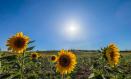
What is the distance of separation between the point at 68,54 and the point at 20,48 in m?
1.30

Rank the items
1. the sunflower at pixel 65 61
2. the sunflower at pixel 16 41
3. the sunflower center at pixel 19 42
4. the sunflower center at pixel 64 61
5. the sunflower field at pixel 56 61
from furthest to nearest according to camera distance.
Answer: the sunflower at pixel 16 41 → the sunflower center at pixel 19 42 → the sunflower center at pixel 64 61 → the sunflower at pixel 65 61 → the sunflower field at pixel 56 61

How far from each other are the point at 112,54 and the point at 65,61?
4.55ft

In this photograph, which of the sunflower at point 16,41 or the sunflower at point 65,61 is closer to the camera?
the sunflower at point 65,61

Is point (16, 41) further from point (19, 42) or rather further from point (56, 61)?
point (56, 61)

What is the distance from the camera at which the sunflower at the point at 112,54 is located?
8.68m

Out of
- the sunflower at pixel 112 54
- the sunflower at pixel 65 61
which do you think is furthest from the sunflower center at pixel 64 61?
the sunflower at pixel 112 54

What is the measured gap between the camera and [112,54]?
9.36 meters

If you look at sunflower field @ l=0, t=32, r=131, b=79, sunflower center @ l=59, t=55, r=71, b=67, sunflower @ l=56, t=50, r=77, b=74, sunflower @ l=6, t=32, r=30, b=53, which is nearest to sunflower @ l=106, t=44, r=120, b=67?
sunflower field @ l=0, t=32, r=131, b=79

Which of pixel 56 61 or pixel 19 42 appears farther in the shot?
pixel 19 42

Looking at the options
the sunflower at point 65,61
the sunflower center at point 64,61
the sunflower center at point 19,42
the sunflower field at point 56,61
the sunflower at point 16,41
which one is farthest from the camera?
the sunflower at point 16,41

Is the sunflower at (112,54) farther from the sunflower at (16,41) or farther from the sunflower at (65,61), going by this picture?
the sunflower at (16,41)

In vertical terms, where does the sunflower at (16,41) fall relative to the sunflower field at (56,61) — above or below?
above

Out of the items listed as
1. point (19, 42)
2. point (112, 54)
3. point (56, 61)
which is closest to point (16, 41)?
point (19, 42)

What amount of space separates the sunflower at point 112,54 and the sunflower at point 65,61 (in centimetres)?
94
